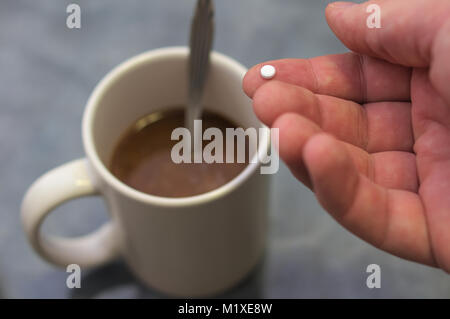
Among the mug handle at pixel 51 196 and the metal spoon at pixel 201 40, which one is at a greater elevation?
the metal spoon at pixel 201 40

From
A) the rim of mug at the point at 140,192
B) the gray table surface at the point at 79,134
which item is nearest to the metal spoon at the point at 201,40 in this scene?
the rim of mug at the point at 140,192

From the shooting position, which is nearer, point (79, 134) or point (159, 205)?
point (159, 205)

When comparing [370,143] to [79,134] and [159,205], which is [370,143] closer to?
[159,205]

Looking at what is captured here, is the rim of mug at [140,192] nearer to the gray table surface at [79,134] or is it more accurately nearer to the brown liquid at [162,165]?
the brown liquid at [162,165]

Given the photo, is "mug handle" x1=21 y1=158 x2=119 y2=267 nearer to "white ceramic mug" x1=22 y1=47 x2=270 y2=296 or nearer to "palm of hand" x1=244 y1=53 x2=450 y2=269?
"white ceramic mug" x1=22 y1=47 x2=270 y2=296

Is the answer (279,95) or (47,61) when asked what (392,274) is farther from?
(47,61)

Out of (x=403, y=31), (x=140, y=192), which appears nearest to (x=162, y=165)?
(x=140, y=192)
